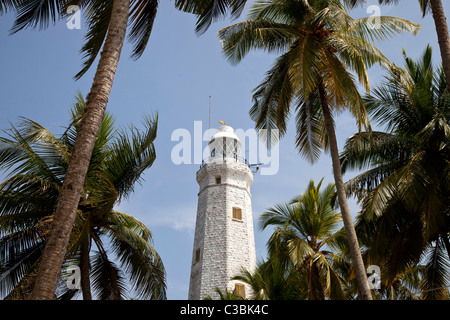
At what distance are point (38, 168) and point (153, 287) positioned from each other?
4.60m

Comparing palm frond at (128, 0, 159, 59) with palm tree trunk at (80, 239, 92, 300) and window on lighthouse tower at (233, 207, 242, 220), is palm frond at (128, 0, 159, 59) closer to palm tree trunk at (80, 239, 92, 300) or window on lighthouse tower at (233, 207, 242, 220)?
palm tree trunk at (80, 239, 92, 300)

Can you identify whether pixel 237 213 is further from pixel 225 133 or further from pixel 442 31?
pixel 442 31

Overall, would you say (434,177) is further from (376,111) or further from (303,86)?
(303,86)

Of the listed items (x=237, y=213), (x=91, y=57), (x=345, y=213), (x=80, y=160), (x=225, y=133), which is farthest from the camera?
(x=225, y=133)

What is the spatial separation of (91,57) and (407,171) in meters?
8.94

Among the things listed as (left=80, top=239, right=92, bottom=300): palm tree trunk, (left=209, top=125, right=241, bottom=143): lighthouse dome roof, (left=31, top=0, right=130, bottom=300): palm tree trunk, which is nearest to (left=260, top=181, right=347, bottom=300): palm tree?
(left=80, top=239, right=92, bottom=300): palm tree trunk

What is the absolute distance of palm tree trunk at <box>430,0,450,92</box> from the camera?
31.9ft

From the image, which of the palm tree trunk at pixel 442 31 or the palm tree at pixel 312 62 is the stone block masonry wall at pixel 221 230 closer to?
the palm tree at pixel 312 62

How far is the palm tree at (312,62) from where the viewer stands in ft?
41.1

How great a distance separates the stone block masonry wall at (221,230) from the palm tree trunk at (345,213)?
1341cm

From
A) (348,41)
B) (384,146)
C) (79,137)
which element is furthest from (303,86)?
(79,137)

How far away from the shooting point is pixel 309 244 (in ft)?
58.6

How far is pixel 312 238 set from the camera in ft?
58.9

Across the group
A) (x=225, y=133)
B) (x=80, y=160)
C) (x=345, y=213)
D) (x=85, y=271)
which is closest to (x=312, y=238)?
(x=345, y=213)
